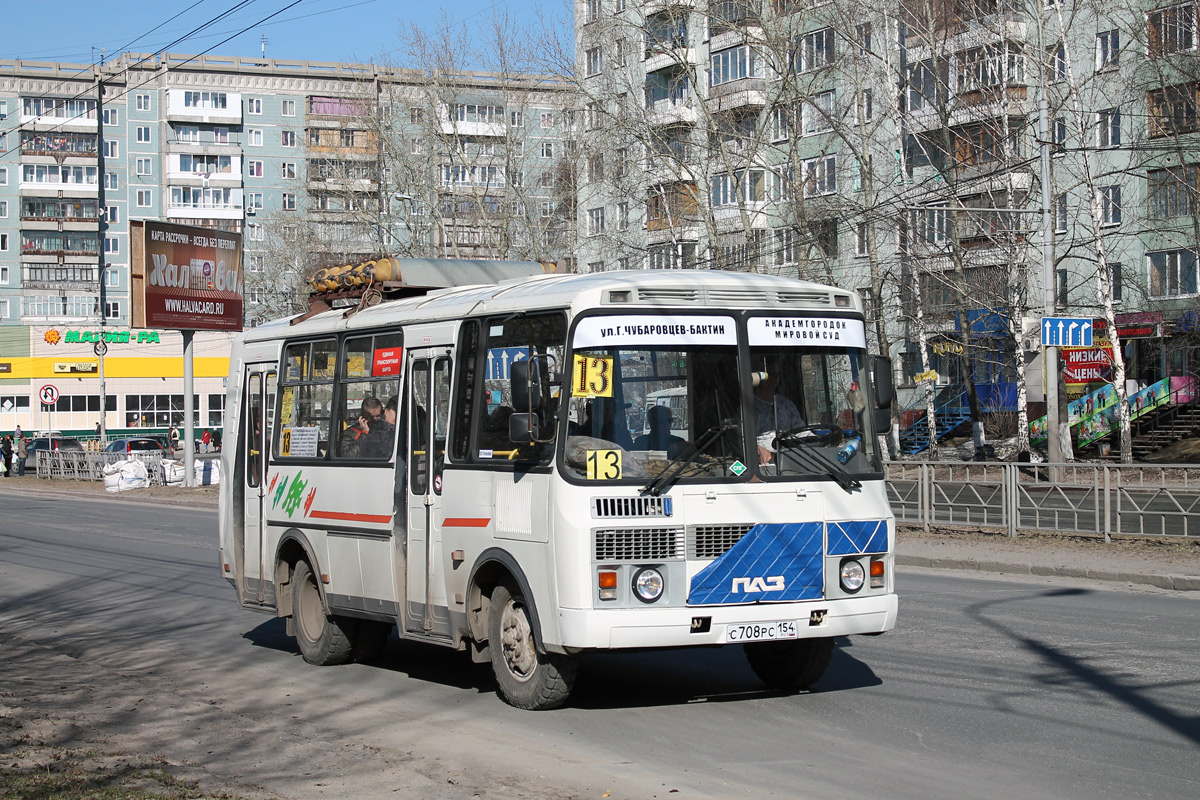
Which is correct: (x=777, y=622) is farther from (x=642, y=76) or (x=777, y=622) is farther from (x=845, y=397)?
(x=642, y=76)

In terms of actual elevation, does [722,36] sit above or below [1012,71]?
above

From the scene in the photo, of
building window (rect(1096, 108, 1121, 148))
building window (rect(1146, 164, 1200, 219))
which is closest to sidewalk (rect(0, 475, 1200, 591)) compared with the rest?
building window (rect(1146, 164, 1200, 219))

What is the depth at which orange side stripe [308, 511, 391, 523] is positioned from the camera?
9.76 metres

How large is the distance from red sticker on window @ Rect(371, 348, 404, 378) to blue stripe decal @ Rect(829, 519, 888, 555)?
3.53 metres

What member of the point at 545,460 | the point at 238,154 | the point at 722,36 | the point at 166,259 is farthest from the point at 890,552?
the point at 238,154

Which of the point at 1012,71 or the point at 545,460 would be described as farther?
the point at 1012,71

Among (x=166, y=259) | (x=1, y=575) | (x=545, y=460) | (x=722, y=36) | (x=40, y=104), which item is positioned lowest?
(x=1, y=575)

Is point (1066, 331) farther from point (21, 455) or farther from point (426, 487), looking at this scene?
point (21, 455)

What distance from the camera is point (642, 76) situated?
4591 cm

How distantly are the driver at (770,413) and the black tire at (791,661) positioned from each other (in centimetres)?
148

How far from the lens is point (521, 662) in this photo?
8.38m

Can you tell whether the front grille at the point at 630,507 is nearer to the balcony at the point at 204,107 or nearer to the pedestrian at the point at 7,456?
the pedestrian at the point at 7,456

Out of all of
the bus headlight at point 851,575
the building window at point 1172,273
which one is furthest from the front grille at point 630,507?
the building window at point 1172,273

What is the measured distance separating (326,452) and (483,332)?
2351 mm
